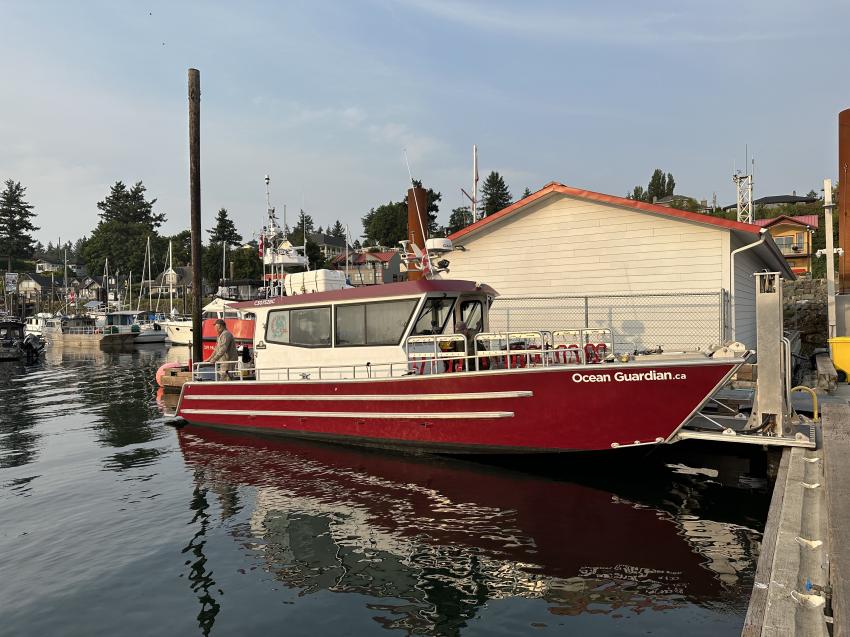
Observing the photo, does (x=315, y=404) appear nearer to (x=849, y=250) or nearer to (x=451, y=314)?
(x=451, y=314)

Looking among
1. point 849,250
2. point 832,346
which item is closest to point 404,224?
point 849,250

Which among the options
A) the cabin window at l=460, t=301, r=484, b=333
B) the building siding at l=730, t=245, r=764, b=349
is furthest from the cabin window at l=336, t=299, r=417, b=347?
the building siding at l=730, t=245, r=764, b=349

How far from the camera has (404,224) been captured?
3403 inches

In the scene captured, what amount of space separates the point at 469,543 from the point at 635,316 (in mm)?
8920

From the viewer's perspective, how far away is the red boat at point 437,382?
8.16 m

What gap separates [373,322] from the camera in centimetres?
1059

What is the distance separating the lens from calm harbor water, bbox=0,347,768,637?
5.18 metres

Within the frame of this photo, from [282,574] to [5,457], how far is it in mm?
9112

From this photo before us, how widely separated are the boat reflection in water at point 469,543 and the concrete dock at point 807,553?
2.43ft

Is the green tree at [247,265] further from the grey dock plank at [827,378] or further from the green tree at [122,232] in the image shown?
the grey dock plank at [827,378]

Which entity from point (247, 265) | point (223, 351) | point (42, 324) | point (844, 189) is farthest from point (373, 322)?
point (42, 324)

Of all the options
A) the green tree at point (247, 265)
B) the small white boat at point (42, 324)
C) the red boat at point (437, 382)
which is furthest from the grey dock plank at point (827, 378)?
the green tree at point (247, 265)

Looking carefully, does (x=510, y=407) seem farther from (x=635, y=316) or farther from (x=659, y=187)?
(x=659, y=187)

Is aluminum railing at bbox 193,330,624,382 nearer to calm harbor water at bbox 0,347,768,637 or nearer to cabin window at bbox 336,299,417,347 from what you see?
cabin window at bbox 336,299,417,347
